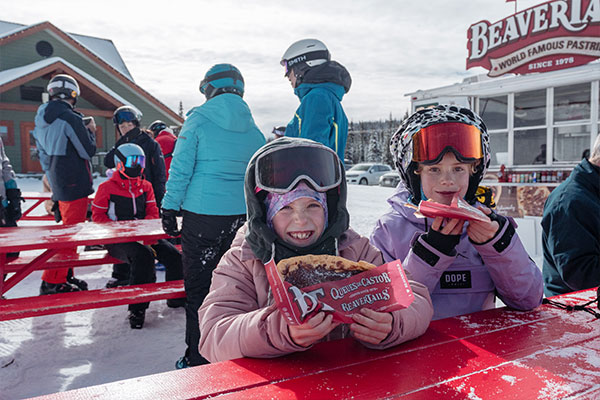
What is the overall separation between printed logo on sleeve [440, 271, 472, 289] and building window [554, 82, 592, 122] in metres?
6.99

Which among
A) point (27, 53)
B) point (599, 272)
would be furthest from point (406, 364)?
point (27, 53)

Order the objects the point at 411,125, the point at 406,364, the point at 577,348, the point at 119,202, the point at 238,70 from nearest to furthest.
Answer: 1. the point at 406,364
2. the point at 577,348
3. the point at 411,125
4. the point at 238,70
5. the point at 119,202

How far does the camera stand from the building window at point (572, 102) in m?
7.17

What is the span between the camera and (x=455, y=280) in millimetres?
1892

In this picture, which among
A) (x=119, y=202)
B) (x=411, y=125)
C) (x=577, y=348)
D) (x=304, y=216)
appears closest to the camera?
(x=577, y=348)

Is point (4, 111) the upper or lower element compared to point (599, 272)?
upper

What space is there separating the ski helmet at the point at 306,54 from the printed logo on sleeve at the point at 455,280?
2.43 m

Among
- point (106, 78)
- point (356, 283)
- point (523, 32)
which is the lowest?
point (356, 283)

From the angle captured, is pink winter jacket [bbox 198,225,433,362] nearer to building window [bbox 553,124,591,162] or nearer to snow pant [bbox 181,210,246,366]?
snow pant [bbox 181,210,246,366]

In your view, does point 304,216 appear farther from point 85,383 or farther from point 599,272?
point 85,383

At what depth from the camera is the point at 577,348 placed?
1.33m

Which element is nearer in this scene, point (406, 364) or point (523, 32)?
point (406, 364)

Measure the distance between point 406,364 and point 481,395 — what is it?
22 centimetres

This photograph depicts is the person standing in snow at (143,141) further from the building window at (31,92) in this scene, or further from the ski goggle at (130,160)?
the building window at (31,92)
